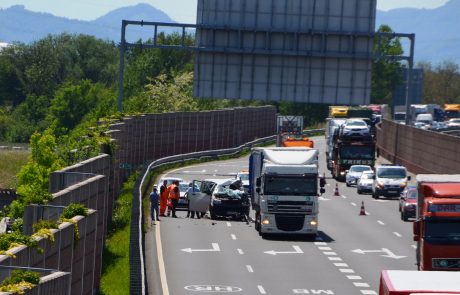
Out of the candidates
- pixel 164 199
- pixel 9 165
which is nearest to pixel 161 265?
pixel 164 199

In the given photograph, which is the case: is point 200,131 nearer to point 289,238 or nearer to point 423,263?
point 289,238

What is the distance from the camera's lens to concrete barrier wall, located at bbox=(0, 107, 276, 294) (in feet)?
80.7

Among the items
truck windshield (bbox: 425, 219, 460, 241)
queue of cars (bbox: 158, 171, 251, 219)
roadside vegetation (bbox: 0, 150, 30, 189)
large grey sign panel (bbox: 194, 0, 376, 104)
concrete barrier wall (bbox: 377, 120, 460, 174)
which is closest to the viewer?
truck windshield (bbox: 425, 219, 460, 241)

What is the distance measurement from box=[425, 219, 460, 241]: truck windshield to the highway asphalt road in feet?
10.5

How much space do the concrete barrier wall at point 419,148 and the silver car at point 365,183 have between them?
419 cm

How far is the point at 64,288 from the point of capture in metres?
19.8

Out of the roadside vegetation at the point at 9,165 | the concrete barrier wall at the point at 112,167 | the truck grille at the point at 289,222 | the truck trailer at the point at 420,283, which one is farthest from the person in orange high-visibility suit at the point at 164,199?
the roadside vegetation at the point at 9,165

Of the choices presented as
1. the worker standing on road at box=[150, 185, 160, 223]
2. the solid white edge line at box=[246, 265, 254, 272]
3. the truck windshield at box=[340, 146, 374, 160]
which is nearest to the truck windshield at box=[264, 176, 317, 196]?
the worker standing on road at box=[150, 185, 160, 223]

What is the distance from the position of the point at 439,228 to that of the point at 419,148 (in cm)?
5198

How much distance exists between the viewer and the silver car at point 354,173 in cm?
7444

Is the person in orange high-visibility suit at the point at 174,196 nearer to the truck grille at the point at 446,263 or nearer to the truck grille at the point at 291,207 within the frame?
the truck grille at the point at 291,207

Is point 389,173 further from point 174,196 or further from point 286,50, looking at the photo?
point 174,196

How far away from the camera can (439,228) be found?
3123 centimetres

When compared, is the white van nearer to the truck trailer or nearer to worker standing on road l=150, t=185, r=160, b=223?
worker standing on road l=150, t=185, r=160, b=223
